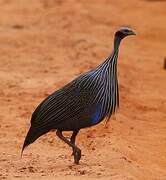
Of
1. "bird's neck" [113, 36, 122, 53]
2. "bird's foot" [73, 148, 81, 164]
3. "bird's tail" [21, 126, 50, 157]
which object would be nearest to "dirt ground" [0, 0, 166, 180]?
"bird's foot" [73, 148, 81, 164]

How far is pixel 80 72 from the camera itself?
49.2 ft

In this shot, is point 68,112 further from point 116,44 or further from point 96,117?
point 116,44

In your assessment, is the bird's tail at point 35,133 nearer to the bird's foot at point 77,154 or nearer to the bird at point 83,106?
the bird at point 83,106

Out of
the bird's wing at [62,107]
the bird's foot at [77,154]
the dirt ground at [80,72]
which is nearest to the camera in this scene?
the bird's wing at [62,107]

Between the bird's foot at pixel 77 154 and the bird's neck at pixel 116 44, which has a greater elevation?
the bird's neck at pixel 116 44

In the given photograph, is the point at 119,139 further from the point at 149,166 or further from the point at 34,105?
the point at 34,105

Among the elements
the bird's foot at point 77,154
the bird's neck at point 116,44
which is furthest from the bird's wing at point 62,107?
the bird's neck at point 116,44

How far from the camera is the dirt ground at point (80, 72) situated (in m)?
9.53

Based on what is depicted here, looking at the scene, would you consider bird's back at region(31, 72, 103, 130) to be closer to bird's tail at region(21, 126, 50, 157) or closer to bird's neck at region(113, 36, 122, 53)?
bird's tail at region(21, 126, 50, 157)

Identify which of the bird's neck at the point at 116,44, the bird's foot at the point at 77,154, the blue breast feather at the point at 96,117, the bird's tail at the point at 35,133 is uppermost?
the bird's neck at the point at 116,44

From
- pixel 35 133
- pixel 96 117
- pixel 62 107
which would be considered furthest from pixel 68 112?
pixel 35 133

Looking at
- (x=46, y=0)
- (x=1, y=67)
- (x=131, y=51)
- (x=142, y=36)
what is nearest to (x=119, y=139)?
(x=1, y=67)

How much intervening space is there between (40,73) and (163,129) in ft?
11.6

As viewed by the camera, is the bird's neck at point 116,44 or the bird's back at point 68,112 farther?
the bird's neck at point 116,44
